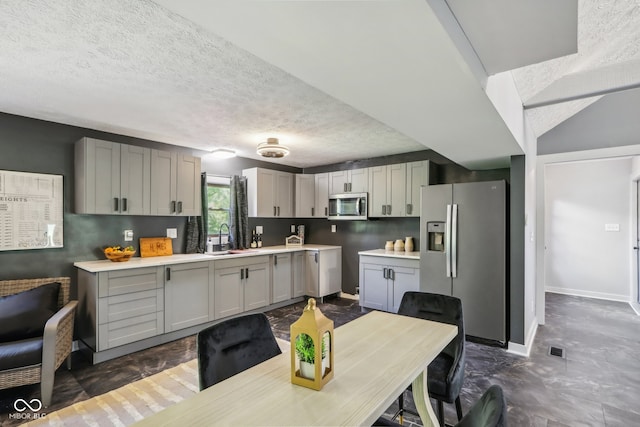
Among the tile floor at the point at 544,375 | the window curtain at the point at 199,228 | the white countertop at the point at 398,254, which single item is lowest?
the tile floor at the point at 544,375

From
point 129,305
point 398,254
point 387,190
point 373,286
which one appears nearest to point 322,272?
point 373,286

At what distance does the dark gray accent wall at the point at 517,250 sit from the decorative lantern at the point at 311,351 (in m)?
3.00

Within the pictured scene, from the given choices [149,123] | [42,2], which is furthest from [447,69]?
[149,123]

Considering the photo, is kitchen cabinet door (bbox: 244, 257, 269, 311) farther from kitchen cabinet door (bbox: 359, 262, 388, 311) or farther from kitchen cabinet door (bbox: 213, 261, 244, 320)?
kitchen cabinet door (bbox: 359, 262, 388, 311)

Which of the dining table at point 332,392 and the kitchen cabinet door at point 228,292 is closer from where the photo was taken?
the dining table at point 332,392

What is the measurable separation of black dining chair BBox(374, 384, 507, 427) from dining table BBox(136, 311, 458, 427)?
9.6 inches

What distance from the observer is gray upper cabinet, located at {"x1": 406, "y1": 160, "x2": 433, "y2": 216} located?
4414 mm

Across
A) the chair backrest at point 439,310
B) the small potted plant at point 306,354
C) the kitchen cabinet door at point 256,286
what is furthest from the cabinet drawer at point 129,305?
the small potted plant at point 306,354

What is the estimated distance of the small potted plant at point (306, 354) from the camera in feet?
3.74

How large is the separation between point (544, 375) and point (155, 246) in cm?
442

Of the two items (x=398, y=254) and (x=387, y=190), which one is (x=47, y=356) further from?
(x=387, y=190)

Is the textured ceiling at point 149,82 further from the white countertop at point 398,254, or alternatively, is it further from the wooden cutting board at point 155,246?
the white countertop at point 398,254

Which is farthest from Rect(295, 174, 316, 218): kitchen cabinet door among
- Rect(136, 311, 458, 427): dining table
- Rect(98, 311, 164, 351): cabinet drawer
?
Rect(136, 311, 458, 427): dining table

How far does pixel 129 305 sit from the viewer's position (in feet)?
10.6
